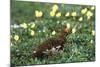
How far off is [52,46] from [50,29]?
0.18m

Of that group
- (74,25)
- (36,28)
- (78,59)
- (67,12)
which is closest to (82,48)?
(78,59)

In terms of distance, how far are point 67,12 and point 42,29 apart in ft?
1.13

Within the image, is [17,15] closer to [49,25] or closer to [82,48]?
[49,25]

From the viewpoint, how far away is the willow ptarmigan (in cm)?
206

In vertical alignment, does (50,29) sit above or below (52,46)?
above

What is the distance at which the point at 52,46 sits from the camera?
2.12 metres

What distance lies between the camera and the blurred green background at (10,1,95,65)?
1988 millimetres

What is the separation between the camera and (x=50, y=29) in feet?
6.96

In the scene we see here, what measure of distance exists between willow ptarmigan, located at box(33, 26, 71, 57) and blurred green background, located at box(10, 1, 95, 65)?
0.13ft

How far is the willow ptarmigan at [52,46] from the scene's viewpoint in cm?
206

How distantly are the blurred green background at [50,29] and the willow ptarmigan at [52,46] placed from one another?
41 mm
